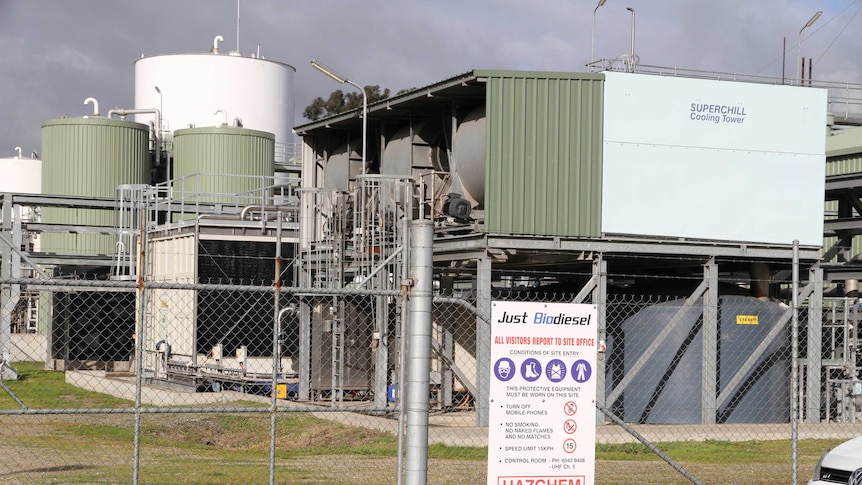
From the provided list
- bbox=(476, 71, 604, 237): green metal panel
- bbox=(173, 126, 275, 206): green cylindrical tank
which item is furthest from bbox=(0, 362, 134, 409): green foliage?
bbox=(173, 126, 275, 206): green cylindrical tank

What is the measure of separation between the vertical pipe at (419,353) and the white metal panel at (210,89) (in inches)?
1700

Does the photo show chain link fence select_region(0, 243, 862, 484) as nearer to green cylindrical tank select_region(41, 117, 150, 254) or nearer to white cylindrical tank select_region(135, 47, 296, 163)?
green cylindrical tank select_region(41, 117, 150, 254)

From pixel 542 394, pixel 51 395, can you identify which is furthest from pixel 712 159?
pixel 51 395

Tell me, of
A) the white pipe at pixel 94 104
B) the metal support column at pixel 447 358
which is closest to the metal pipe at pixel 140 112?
the white pipe at pixel 94 104

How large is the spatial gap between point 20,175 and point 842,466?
5105 centimetres

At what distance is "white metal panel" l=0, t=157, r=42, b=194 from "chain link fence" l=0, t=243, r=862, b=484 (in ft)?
82.0

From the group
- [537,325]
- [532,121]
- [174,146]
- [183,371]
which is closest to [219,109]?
[174,146]

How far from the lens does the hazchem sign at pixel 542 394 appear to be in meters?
8.33

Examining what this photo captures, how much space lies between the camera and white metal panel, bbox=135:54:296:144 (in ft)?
169

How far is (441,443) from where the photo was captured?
1747cm

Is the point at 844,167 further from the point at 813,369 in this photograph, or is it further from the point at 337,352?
the point at 337,352

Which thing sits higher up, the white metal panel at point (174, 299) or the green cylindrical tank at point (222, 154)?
the green cylindrical tank at point (222, 154)

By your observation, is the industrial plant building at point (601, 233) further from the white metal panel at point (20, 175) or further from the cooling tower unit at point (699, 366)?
the white metal panel at point (20, 175)

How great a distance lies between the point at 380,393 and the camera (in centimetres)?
2133
